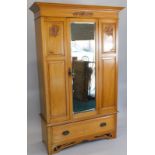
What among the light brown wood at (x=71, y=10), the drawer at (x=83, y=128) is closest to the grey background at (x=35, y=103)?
the drawer at (x=83, y=128)

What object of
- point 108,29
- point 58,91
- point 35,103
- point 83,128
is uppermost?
point 108,29

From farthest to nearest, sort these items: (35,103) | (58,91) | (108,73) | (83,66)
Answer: (35,103)
(108,73)
(83,66)
(58,91)

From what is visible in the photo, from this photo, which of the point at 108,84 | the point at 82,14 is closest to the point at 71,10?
the point at 82,14

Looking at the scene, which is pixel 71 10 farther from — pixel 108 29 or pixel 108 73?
pixel 108 73

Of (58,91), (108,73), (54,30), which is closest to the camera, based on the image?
(54,30)

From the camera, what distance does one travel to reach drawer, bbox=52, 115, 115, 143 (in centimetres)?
244

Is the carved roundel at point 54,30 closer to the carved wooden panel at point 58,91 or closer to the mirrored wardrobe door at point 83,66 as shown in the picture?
the mirrored wardrobe door at point 83,66

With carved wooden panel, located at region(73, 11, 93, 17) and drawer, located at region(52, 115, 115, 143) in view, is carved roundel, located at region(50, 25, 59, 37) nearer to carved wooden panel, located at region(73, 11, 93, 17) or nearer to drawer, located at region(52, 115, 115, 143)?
carved wooden panel, located at region(73, 11, 93, 17)

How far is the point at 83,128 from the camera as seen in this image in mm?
2564

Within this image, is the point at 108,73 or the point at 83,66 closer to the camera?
the point at 83,66

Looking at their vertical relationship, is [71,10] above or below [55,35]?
above

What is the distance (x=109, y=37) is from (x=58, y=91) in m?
0.92

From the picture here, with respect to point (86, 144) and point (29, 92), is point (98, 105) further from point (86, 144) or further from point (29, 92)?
point (29, 92)
